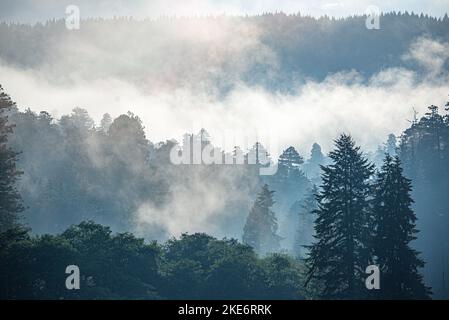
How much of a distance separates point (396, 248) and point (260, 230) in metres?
48.4

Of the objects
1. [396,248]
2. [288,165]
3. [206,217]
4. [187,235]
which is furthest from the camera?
[288,165]

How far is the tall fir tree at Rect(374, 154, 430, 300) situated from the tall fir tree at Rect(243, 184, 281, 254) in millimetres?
46017

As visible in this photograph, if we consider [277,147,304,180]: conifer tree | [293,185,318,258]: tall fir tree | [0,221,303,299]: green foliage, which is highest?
[277,147,304,180]: conifer tree

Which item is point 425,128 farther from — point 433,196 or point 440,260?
point 440,260

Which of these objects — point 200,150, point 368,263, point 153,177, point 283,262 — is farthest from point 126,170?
point 368,263

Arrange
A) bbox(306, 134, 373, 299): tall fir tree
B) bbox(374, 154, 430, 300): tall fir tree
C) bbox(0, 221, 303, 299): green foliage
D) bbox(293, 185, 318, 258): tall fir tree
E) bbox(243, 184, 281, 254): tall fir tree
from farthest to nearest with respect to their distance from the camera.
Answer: bbox(293, 185, 318, 258): tall fir tree → bbox(243, 184, 281, 254): tall fir tree → bbox(0, 221, 303, 299): green foliage → bbox(306, 134, 373, 299): tall fir tree → bbox(374, 154, 430, 300): tall fir tree

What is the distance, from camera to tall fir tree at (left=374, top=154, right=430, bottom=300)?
Result: 3325 cm

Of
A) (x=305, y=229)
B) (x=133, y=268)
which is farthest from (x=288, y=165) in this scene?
(x=133, y=268)

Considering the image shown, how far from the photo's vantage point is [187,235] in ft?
163

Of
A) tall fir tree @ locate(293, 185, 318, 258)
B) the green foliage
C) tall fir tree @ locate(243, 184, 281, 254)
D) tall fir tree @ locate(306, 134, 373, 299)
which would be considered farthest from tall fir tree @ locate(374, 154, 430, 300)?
tall fir tree @ locate(243, 184, 281, 254)

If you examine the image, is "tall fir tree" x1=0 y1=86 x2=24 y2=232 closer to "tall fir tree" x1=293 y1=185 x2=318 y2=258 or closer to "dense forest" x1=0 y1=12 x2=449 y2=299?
"dense forest" x1=0 y1=12 x2=449 y2=299

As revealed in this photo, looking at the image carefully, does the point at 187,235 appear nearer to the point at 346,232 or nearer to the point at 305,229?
the point at 346,232

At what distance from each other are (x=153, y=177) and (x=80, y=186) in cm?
1205

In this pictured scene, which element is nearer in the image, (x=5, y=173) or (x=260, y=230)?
(x=5, y=173)
